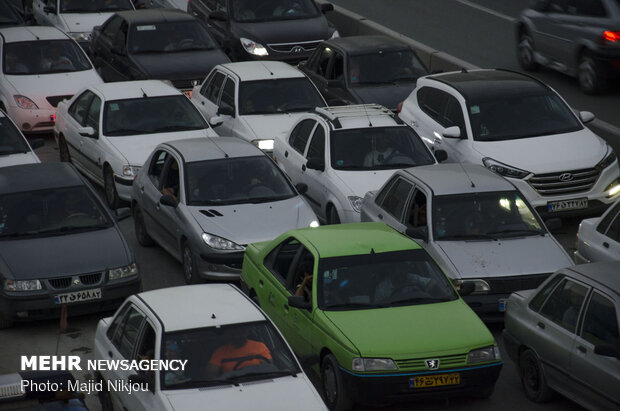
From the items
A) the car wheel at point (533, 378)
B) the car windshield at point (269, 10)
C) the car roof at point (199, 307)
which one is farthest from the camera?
the car windshield at point (269, 10)

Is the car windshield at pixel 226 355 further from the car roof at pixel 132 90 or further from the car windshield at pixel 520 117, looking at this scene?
the car roof at pixel 132 90

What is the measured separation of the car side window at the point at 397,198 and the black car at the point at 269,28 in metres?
9.74

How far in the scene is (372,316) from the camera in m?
10.7

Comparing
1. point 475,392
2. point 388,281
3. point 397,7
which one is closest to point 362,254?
point 388,281

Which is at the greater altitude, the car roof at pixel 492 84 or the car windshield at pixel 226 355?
the car windshield at pixel 226 355

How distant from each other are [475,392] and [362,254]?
5.85 feet

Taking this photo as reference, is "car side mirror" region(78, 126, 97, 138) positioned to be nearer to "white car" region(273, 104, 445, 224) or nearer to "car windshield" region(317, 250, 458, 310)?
"white car" region(273, 104, 445, 224)

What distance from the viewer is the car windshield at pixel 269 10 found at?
2444 centimetres

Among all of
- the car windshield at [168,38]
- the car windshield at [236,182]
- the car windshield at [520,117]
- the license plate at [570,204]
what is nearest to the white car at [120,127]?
the car windshield at [236,182]

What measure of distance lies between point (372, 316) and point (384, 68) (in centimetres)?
1043

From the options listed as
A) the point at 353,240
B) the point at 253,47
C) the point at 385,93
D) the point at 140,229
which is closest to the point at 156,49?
the point at 253,47

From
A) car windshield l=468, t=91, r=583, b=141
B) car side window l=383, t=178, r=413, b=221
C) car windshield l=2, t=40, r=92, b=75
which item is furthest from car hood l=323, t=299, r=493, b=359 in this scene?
car windshield l=2, t=40, r=92, b=75

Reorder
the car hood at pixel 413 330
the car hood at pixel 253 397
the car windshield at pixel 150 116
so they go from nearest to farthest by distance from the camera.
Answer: the car hood at pixel 253 397 < the car hood at pixel 413 330 < the car windshield at pixel 150 116

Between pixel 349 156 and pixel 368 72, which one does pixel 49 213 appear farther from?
pixel 368 72
